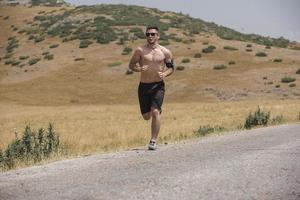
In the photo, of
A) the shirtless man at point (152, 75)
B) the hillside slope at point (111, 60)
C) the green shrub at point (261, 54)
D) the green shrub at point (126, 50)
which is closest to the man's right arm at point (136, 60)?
the shirtless man at point (152, 75)

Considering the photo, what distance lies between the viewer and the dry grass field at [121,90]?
80.8 ft

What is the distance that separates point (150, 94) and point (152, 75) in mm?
350

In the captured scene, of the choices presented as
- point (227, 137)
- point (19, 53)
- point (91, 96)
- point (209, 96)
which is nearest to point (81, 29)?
point (19, 53)

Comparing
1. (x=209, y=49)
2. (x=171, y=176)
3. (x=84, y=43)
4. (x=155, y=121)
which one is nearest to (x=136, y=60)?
(x=155, y=121)

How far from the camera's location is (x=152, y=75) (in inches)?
432

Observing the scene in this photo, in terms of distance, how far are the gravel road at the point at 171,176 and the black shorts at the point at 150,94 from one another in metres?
0.84

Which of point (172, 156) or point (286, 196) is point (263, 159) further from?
point (286, 196)

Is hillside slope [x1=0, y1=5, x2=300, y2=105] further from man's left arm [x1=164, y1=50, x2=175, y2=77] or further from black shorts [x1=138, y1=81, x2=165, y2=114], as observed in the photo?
black shorts [x1=138, y1=81, x2=165, y2=114]

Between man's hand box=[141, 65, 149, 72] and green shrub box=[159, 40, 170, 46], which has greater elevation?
man's hand box=[141, 65, 149, 72]

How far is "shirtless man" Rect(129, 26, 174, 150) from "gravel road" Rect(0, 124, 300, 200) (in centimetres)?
71

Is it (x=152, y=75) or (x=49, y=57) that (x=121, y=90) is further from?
(x=152, y=75)

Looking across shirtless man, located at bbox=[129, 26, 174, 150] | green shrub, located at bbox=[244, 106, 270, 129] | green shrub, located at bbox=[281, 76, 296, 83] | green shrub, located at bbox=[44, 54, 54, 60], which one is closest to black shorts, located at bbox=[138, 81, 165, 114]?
shirtless man, located at bbox=[129, 26, 174, 150]

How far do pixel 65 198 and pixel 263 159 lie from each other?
355cm

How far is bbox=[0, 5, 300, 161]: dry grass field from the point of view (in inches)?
969
